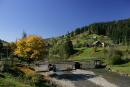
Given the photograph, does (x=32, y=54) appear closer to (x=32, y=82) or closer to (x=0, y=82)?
(x=32, y=82)

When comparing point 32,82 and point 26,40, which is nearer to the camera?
point 32,82

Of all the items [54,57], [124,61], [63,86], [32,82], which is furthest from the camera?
[54,57]

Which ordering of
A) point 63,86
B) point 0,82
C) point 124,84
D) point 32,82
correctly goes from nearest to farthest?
point 0,82 → point 32,82 → point 63,86 → point 124,84

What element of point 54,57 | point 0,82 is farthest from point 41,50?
point 54,57

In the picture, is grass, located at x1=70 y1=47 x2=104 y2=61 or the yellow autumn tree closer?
the yellow autumn tree

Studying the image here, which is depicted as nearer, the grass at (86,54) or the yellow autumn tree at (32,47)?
the yellow autumn tree at (32,47)

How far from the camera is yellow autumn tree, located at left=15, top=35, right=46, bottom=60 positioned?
91.3 m

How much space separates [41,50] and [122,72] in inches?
1010

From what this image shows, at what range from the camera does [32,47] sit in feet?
301

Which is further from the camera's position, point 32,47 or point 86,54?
point 86,54

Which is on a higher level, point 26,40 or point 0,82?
point 26,40

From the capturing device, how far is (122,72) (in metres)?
90.6

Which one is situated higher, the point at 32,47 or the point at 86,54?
the point at 32,47

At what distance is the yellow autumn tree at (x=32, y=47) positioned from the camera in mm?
91312
